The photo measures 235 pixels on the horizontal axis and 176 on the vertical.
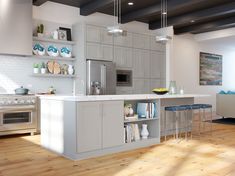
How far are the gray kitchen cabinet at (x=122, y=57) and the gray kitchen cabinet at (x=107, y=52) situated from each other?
0.50ft

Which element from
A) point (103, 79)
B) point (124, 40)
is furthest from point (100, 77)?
point (124, 40)

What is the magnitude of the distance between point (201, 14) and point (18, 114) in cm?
547

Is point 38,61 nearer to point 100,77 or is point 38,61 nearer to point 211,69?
point 100,77

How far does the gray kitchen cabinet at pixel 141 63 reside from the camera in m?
7.46

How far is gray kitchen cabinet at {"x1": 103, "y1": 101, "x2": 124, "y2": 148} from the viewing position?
3816mm

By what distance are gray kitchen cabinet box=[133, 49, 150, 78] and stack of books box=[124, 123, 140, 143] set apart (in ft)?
10.5

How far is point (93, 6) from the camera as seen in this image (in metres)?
6.34

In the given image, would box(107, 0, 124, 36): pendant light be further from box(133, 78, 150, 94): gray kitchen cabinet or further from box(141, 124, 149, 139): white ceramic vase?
box(133, 78, 150, 94): gray kitchen cabinet

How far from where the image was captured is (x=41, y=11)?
20.3ft

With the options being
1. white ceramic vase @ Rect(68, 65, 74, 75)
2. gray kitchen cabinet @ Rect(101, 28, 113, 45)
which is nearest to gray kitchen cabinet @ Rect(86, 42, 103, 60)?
gray kitchen cabinet @ Rect(101, 28, 113, 45)

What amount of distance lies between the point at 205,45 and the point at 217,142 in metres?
6.80

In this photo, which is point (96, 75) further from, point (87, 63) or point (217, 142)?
point (217, 142)

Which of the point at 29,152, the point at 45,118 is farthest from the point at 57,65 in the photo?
the point at 29,152

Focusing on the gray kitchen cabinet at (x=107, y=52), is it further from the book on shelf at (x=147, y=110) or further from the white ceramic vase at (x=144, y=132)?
the white ceramic vase at (x=144, y=132)
